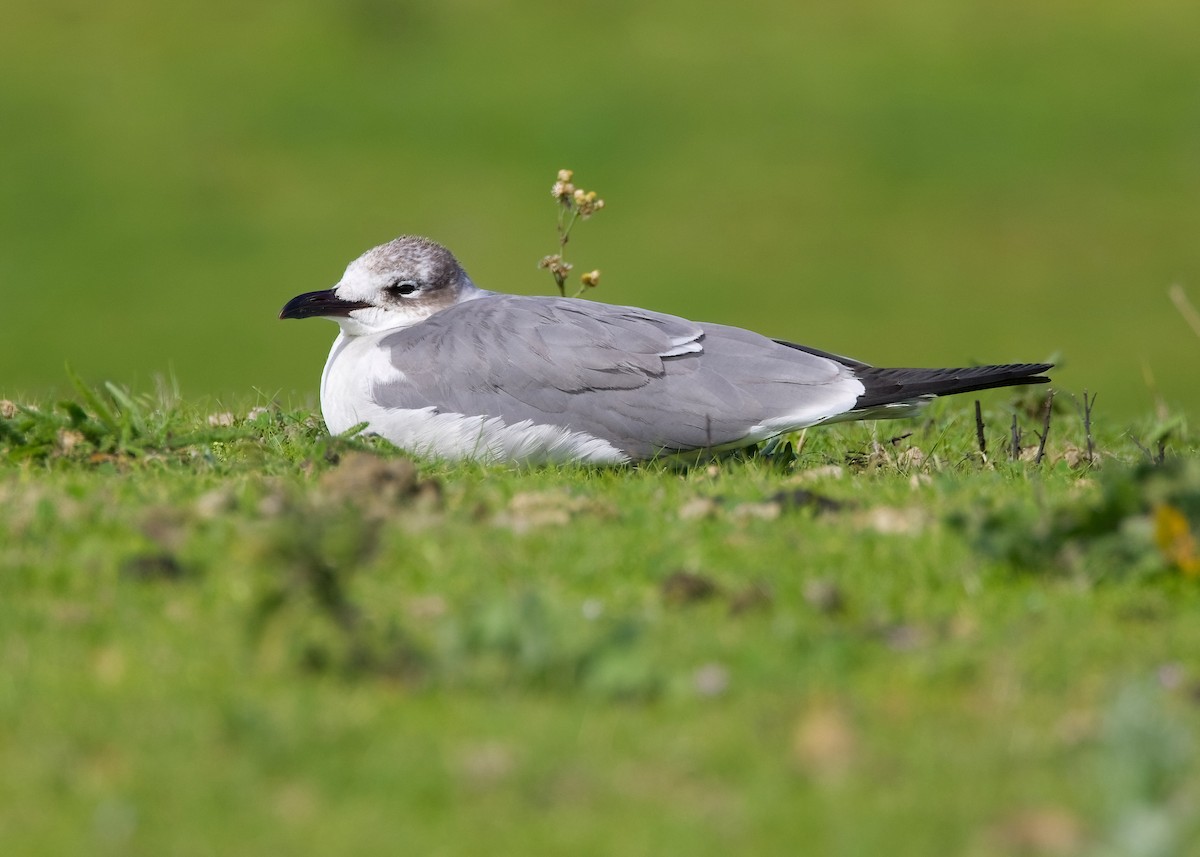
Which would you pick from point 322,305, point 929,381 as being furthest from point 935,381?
point 322,305

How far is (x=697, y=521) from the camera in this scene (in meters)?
5.52

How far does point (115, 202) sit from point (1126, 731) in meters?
24.9

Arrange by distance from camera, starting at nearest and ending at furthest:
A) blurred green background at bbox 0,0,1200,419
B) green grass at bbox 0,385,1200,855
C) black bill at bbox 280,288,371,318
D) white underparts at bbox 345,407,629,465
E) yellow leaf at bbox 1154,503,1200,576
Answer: green grass at bbox 0,385,1200,855 < yellow leaf at bbox 1154,503,1200,576 < white underparts at bbox 345,407,629,465 < black bill at bbox 280,288,371,318 < blurred green background at bbox 0,0,1200,419

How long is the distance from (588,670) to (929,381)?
12.2ft

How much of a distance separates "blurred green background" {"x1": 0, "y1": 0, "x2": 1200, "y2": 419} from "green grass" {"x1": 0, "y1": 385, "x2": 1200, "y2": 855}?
1513 cm

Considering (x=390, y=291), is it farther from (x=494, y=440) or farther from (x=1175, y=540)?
(x=1175, y=540)

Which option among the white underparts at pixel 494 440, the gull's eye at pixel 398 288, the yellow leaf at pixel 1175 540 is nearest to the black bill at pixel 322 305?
the gull's eye at pixel 398 288

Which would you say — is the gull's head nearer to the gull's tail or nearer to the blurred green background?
the gull's tail

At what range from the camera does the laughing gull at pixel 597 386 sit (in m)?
7.27

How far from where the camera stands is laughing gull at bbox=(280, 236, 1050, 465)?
286 inches

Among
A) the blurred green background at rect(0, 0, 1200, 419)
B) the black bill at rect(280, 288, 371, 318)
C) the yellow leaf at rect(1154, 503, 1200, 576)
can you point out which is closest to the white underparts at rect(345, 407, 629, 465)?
the black bill at rect(280, 288, 371, 318)

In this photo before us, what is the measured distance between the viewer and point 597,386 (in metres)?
7.28

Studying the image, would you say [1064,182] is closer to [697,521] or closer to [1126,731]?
[697,521]

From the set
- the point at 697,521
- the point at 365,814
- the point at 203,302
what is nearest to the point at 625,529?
the point at 697,521
